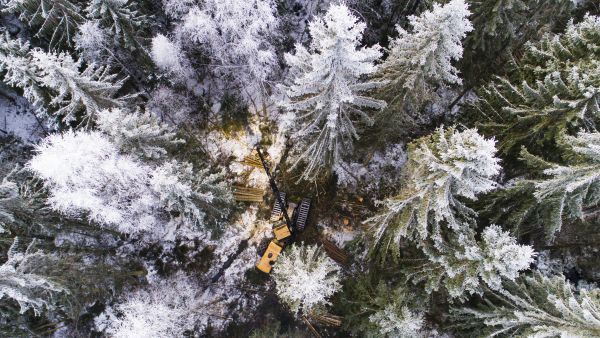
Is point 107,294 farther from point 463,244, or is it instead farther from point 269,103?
point 463,244

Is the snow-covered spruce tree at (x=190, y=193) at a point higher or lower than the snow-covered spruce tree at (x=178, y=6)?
lower

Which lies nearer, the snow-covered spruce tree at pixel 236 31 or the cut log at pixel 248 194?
the snow-covered spruce tree at pixel 236 31

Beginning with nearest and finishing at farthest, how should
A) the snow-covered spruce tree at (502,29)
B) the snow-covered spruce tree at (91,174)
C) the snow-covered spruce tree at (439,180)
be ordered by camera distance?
the snow-covered spruce tree at (439,180)
the snow-covered spruce tree at (91,174)
the snow-covered spruce tree at (502,29)

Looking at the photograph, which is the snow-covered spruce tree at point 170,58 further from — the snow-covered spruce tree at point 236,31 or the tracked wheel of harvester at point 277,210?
the tracked wheel of harvester at point 277,210

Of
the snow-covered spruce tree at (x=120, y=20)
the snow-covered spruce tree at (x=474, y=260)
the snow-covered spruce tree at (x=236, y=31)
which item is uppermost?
the snow-covered spruce tree at (x=120, y=20)

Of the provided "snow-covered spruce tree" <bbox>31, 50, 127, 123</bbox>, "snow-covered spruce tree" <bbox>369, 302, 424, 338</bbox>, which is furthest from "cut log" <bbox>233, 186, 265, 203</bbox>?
"snow-covered spruce tree" <bbox>369, 302, 424, 338</bbox>

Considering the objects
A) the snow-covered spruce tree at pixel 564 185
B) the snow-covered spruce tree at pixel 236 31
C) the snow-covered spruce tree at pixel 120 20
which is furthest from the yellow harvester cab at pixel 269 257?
the snow-covered spruce tree at pixel 120 20

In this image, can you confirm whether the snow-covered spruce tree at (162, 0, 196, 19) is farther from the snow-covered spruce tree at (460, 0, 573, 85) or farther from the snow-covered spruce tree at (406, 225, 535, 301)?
the snow-covered spruce tree at (406, 225, 535, 301)
